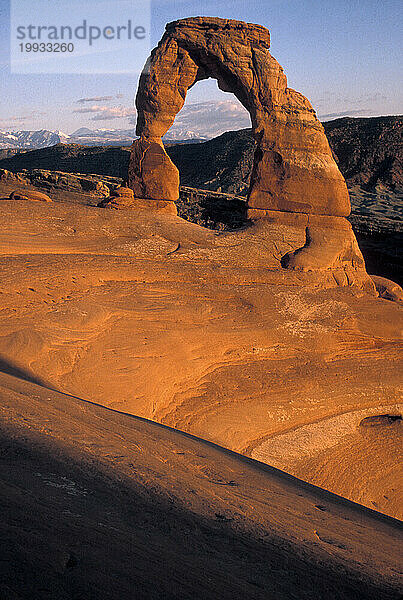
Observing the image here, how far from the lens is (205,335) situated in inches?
197

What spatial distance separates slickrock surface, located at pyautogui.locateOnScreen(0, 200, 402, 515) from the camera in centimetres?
409

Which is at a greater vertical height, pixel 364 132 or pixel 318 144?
pixel 364 132

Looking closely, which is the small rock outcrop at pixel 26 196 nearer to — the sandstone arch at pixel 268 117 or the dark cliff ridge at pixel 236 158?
the sandstone arch at pixel 268 117

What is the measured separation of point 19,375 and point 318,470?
2.88 meters

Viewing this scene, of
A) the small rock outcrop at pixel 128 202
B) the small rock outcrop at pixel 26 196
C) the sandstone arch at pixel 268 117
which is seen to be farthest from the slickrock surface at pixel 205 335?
the sandstone arch at pixel 268 117

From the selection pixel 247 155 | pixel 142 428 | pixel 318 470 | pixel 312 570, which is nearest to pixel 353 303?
pixel 318 470

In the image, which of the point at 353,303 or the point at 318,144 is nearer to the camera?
the point at 353,303

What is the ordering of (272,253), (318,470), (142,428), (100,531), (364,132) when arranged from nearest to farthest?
(100,531)
(142,428)
(318,470)
(272,253)
(364,132)

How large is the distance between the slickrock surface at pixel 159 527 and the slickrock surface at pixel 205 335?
165cm

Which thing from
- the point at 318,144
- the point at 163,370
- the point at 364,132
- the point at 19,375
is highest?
the point at 364,132

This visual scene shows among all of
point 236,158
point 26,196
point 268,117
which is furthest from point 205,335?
point 236,158

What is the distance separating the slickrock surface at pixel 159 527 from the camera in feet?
3.48

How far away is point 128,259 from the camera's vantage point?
5910 millimetres

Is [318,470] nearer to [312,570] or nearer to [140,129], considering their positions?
[312,570]
